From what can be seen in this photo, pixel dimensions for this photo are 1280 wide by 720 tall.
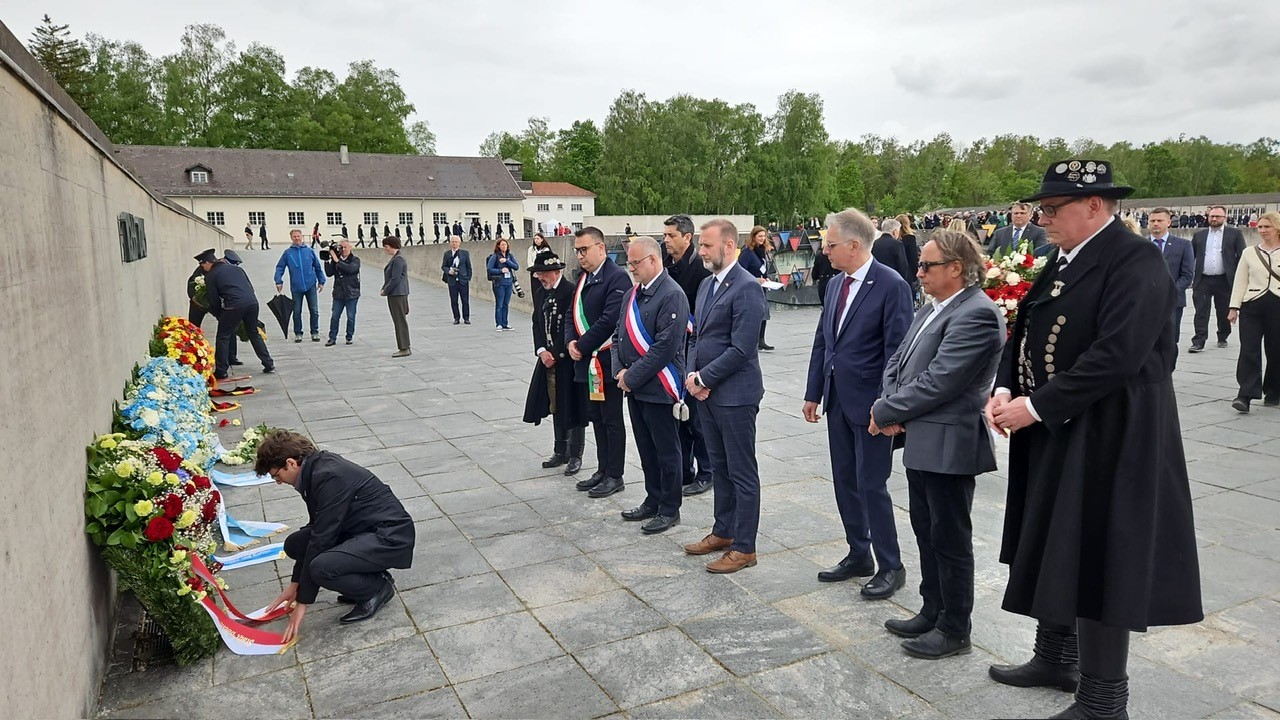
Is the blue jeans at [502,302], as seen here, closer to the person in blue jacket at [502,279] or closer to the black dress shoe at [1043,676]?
the person in blue jacket at [502,279]

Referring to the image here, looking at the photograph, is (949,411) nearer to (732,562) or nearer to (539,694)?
(732,562)

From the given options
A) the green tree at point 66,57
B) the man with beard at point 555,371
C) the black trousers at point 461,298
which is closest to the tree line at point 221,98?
the green tree at point 66,57

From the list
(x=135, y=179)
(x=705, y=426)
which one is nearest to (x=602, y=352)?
(x=705, y=426)

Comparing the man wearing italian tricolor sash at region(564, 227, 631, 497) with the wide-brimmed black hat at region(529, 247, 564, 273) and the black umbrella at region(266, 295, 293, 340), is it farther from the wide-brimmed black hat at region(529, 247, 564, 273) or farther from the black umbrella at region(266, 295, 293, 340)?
the black umbrella at region(266, 295, 293, 340)

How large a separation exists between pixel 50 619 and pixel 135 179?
23.9ft

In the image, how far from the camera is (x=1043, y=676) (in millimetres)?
3383

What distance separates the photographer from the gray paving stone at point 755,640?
3.65 metres

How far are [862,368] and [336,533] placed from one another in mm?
2751

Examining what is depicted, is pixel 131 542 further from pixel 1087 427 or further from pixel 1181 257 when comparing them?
pixel 1181 257

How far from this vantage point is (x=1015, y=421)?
2973 millimetres

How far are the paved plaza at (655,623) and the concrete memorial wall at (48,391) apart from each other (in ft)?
1.92

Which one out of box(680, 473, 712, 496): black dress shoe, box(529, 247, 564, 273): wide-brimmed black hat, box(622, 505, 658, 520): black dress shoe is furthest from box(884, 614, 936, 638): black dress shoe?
box(529, 247, 564, 273): wide-brimmed black hat

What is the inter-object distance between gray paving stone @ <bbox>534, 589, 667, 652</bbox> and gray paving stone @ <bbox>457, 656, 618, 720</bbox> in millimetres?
227

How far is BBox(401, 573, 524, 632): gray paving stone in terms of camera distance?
13.7ft
